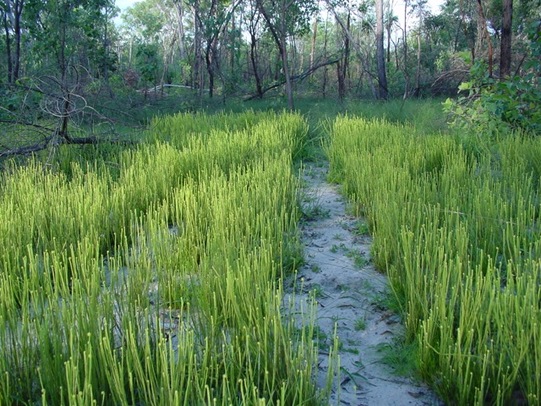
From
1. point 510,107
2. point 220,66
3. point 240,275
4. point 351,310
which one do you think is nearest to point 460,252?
point 351,310

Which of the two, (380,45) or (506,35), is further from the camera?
(380,45)

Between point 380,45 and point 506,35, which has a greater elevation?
point 380,45

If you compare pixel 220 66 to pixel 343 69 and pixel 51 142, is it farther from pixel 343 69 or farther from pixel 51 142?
pixel 51 142

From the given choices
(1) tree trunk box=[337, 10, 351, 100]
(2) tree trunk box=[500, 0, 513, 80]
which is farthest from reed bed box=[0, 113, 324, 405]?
(1) tree trunk box=[337, 10, 351, 100]

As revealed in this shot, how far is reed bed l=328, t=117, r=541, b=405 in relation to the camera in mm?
1776

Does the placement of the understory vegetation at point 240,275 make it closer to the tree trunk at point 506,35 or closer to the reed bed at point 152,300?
the reed bed at point 152,300

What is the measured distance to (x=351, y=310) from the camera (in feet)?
8.44

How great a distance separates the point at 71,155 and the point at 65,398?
3870 mm

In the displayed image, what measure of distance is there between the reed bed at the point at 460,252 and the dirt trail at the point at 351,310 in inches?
4.2

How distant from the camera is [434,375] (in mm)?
1938

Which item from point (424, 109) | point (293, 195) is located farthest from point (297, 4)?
point (293, 195)

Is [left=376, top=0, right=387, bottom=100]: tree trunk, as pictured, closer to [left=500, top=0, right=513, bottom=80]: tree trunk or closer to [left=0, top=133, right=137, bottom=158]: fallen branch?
[left=500, top=0, right=513, bottom=80]: tree trunk

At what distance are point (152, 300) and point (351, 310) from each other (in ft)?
3.04

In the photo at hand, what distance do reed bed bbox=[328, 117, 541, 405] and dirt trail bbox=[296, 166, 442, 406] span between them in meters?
0.11
